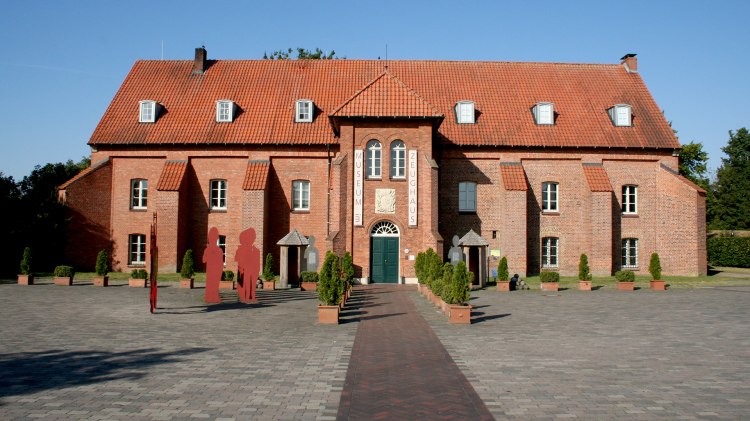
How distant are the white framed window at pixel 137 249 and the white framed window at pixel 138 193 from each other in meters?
1.65

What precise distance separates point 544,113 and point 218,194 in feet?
60.1

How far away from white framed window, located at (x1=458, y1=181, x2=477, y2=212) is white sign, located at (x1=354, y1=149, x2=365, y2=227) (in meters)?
6.26

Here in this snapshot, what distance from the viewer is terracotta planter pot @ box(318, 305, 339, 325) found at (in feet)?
48.8

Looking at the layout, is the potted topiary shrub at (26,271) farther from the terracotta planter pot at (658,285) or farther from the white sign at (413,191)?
the terracotta planter pot at (658,285)

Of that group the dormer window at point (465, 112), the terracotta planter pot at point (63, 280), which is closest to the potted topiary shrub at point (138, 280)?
the terracotta planter pot at point (63, 280)

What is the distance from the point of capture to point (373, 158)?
2791 cm

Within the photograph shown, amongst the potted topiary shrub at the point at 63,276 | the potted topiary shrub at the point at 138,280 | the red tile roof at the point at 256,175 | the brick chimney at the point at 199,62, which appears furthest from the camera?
the brick chimney at the point at 199,62

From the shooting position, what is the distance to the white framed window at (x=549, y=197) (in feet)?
104

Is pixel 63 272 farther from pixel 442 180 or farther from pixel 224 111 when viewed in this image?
pixel 442 180

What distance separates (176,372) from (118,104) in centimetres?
2783

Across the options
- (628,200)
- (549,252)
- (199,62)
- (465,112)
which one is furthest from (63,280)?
(628,200)

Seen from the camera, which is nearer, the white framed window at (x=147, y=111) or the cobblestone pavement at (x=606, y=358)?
the cobblestone pavement at (x=606, y=358)

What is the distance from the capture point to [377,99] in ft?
91.1

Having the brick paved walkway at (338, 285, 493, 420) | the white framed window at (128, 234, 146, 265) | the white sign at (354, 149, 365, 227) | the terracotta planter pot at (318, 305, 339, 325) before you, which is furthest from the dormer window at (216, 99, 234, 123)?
the brick paved walkway at (338, 285, 493, 420)
